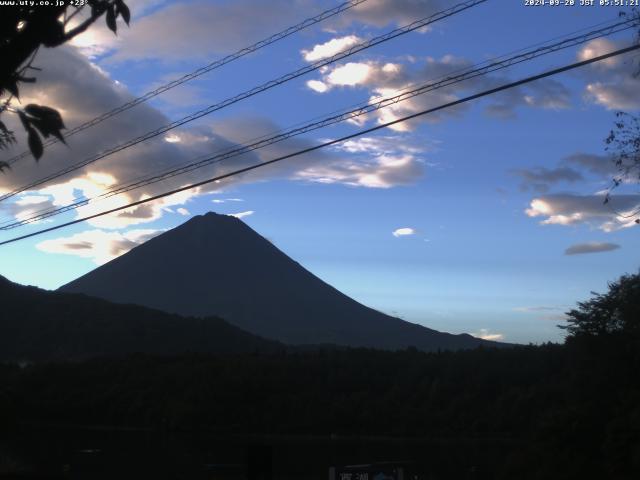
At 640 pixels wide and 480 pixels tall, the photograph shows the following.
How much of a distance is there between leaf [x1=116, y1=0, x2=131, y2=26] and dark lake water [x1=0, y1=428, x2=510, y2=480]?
2401 cm

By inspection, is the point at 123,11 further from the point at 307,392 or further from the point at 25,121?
the point at 307,392

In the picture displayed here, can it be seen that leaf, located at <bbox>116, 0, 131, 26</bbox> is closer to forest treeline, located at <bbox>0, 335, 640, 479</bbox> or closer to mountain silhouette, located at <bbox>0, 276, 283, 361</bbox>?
forest treeline, located at <bbox>0, 335, 640, 479</bbox>

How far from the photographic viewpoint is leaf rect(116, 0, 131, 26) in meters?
4.04

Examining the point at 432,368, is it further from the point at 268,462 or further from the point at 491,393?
the point at 268,462

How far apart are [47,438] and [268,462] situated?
64.4 meters

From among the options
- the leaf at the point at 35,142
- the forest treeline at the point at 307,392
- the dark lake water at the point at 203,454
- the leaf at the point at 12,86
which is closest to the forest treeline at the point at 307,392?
the forest treeline at the point at 307,392

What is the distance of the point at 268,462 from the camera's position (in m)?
6.82

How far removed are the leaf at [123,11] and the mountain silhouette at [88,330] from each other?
11719 cm

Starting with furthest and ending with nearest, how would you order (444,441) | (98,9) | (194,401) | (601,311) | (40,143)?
(194,401)
(444,441)
(601,311)
(98,9)
(40,143)

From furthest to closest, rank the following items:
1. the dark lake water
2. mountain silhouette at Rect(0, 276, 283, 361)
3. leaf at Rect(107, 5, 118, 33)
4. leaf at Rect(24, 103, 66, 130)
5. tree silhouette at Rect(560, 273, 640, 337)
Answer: mountain silhouette at Rect(0, 276, 283, 361) → the dark lake water → tree silhouette at Rect(560, 273, 640, 337) → leaf at Rect(107, 5, 118, 33) → leaf at Rect(24, 103, 66, 130)

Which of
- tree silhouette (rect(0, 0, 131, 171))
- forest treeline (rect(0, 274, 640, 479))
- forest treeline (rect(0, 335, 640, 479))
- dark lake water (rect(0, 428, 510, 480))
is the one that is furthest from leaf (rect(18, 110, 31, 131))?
forest treeline (rect(0, 335, 640, 479))

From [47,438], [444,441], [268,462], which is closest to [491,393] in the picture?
[444,441]

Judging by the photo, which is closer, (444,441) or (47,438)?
(47,438)

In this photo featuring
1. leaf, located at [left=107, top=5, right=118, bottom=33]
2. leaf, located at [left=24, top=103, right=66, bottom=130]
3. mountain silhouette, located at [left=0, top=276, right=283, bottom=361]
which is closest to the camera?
leaf, located at [left=24, top=103, right=66, bottom=130]
